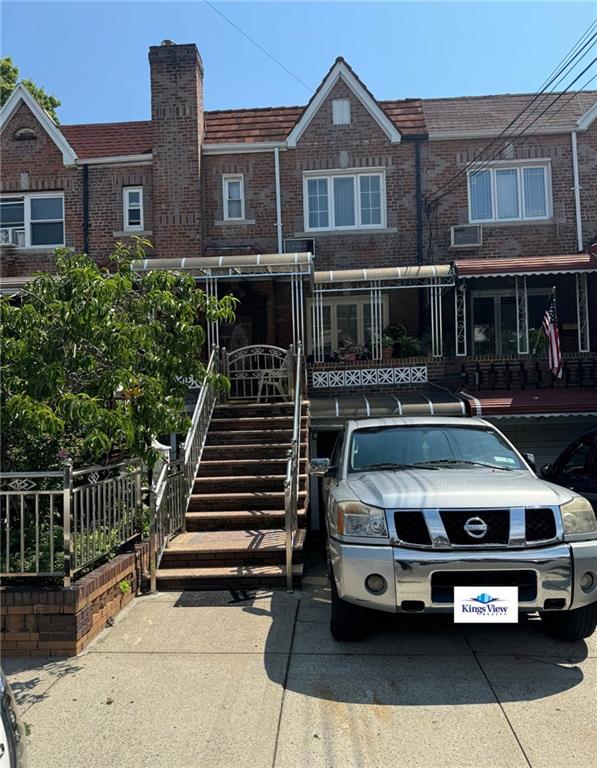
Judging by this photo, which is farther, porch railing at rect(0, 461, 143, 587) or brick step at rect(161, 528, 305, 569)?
brick step at rect(161, 528, 305, 569)

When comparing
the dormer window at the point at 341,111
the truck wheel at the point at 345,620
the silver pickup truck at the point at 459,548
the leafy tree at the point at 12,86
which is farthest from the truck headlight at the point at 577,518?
the leafy tree at the point at 12,86

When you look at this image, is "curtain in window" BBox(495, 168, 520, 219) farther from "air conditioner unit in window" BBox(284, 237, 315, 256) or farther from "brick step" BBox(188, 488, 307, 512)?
"brick step" BBox(188, 488, 307, 512)

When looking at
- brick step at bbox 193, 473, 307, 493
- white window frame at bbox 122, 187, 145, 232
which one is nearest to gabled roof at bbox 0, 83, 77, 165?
white window frame at bbox 122, 187, 145, 232

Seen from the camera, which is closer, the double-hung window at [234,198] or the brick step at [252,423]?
the brick step at [252,423]

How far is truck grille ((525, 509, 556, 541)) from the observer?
4180 millimetres

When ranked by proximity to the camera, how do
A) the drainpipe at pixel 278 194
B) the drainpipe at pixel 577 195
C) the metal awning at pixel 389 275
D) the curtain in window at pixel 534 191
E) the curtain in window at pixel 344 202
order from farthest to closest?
1. the curtain in window at pixel 344 202
2. the drainpipe at pixel 278 194
3. the curtain in window at pixel 534 191
4. the drainpipe at pixel 577 195
5. the metal awning at pixel 389 275

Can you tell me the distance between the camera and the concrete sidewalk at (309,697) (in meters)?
3.25

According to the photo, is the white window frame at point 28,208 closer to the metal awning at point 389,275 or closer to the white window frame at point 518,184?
the metal awning at point 389,275

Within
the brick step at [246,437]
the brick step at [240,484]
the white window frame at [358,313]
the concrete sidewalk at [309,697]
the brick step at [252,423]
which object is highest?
the white window frame at [358,313]

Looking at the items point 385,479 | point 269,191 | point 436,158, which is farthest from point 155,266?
point 385,479

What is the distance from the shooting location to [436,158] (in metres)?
14.2

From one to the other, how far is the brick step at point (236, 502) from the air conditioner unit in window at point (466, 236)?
826 cm

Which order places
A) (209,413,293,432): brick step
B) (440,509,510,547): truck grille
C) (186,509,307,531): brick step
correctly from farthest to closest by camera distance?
(209,413,293,432): brick step → (186,509,307,531): brick step → (440,509,510,547): truck grille

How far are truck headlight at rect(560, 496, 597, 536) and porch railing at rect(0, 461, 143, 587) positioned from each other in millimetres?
3597
